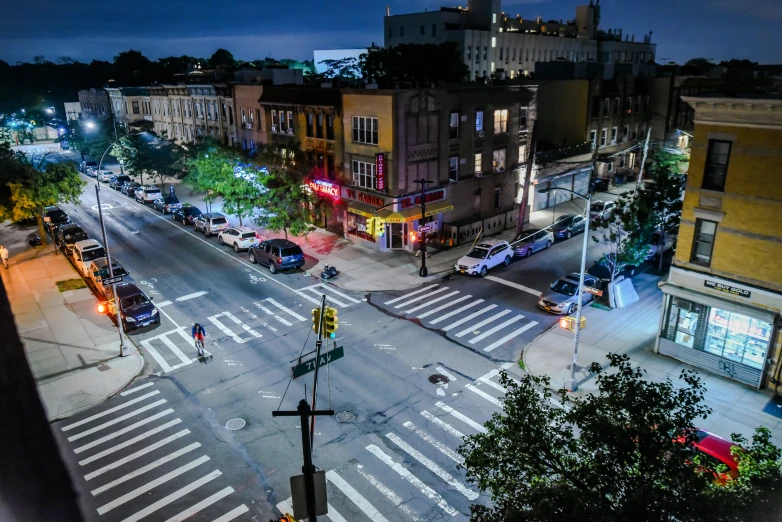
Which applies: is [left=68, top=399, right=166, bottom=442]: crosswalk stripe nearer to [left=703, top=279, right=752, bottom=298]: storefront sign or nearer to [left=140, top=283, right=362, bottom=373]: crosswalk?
[left=140, top=283, right=362, bottom=373]: crosswalk

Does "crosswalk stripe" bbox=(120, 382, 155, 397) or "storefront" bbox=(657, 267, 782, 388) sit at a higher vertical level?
"storefront" bbox=(657, 267, 782, 388)

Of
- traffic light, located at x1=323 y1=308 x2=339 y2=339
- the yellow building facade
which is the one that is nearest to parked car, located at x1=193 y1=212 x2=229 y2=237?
traffic light, located at x1=323 y1=308 x2=339 y2=339

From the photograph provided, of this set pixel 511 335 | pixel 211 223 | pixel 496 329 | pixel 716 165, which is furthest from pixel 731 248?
pixel 211 223

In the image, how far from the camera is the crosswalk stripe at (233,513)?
1407 cm

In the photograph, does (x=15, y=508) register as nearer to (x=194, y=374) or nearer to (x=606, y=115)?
(x=194, y=374)

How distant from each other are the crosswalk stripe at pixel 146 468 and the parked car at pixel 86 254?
20.1 meters

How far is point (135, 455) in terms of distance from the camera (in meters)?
16.7

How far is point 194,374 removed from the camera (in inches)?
850

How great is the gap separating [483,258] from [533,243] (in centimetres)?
573

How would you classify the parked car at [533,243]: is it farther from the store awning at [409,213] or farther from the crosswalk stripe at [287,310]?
the crosswalk stripe at [287,310]

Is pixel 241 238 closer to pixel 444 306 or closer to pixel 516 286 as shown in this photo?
pixel 444 306

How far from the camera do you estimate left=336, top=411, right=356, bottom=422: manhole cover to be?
60.1ft

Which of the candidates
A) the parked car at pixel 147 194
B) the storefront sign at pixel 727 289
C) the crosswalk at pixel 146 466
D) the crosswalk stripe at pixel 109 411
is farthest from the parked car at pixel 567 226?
the parked car at pixel 147 194

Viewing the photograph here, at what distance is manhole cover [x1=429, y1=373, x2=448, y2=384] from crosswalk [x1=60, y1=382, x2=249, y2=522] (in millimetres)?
8482
